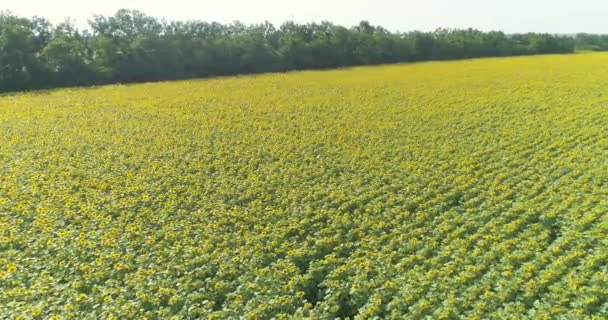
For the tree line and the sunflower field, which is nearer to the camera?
the sunflower field

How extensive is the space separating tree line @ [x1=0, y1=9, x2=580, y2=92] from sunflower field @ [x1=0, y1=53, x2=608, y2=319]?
97.1ft

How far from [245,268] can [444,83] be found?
97.4 feet

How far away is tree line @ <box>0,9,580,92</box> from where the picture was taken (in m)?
43.2

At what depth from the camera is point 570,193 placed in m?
9.13

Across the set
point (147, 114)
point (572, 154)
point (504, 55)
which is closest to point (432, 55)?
point (504, 55)

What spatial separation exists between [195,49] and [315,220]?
4897 cm

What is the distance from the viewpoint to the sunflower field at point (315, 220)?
603cm

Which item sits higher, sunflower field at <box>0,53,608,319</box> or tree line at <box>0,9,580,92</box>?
tree line at <box>0,9,580,92</box>

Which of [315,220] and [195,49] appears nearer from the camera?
[315,220]

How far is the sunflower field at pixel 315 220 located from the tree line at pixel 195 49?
2959 centimetres

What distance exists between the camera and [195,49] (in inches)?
2103

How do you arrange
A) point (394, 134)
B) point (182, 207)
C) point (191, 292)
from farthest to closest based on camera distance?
1. point (394, 134)
2. point (182, 207)
3. point (191, 292)

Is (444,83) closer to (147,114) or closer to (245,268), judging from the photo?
(147,114)

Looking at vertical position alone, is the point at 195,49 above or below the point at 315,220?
above
